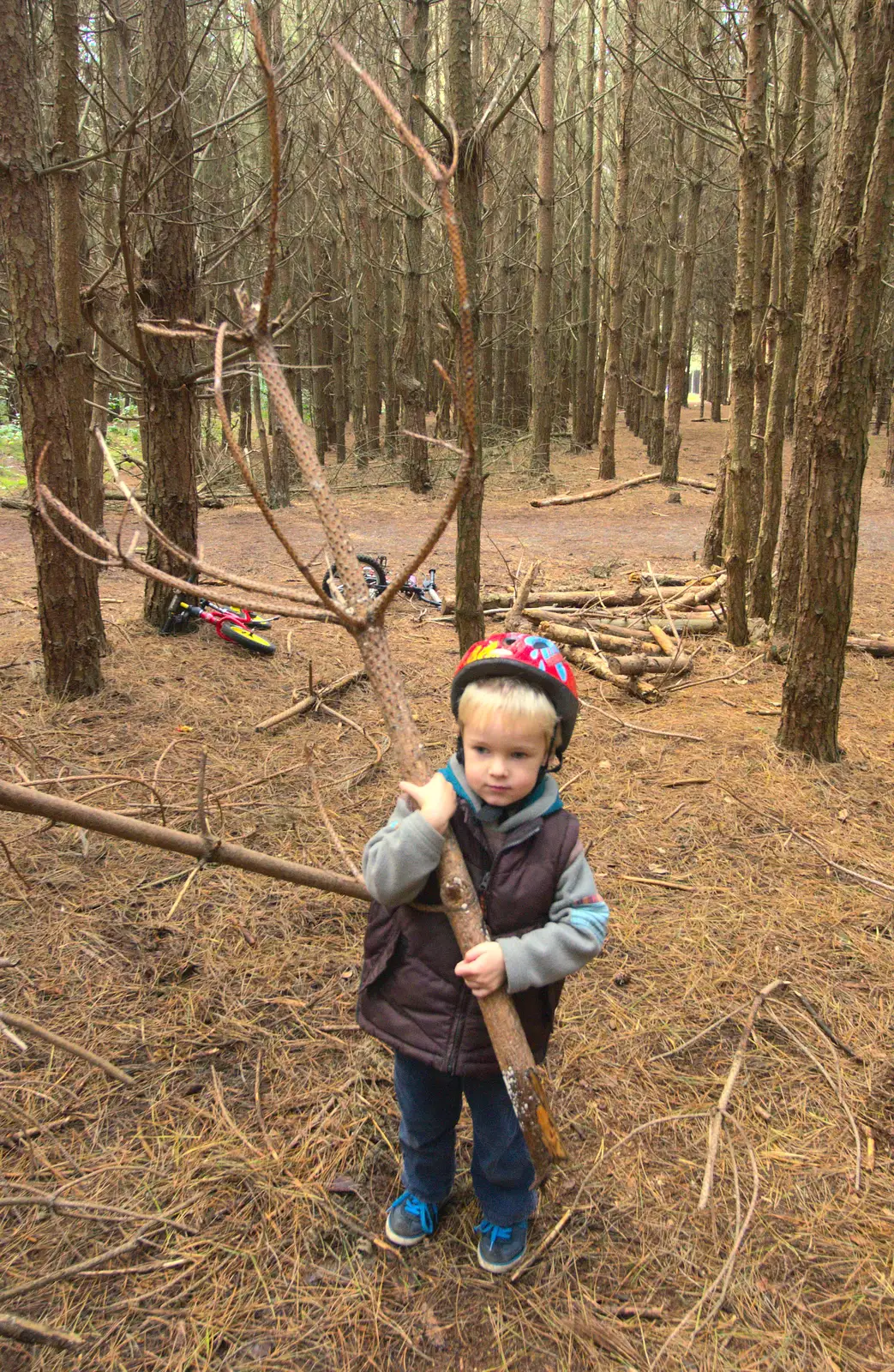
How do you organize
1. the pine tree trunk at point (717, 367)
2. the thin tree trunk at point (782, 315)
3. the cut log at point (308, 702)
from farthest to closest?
1. the pine tree trunk at point (717, 367)
2. the thin tree trunk at point (782, 315)
3. the cut log at point (308, 702)

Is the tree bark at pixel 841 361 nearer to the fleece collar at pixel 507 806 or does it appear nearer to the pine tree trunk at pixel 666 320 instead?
the fleece collar at pixel 507 806

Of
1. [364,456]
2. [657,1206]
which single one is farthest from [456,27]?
[364,456]

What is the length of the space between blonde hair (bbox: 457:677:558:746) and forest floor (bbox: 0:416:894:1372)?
1078 mm

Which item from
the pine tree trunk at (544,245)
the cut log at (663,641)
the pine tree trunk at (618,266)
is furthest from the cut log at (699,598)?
the pine tree trunk at (544,245)

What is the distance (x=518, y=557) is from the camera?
914cm

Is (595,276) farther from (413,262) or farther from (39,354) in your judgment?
(39,354)

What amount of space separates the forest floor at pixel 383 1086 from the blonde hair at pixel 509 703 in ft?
3.54

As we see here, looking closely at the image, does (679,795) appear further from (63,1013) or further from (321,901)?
(63,1013)

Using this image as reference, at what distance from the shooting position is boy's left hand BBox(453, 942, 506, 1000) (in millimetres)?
1511

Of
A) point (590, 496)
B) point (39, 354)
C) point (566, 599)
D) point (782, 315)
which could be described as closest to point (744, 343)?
point (782, 315)

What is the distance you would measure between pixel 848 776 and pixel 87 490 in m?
5.07

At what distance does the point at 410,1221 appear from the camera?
1951mm

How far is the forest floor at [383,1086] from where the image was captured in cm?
177

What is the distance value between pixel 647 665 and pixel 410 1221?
4.04 m
